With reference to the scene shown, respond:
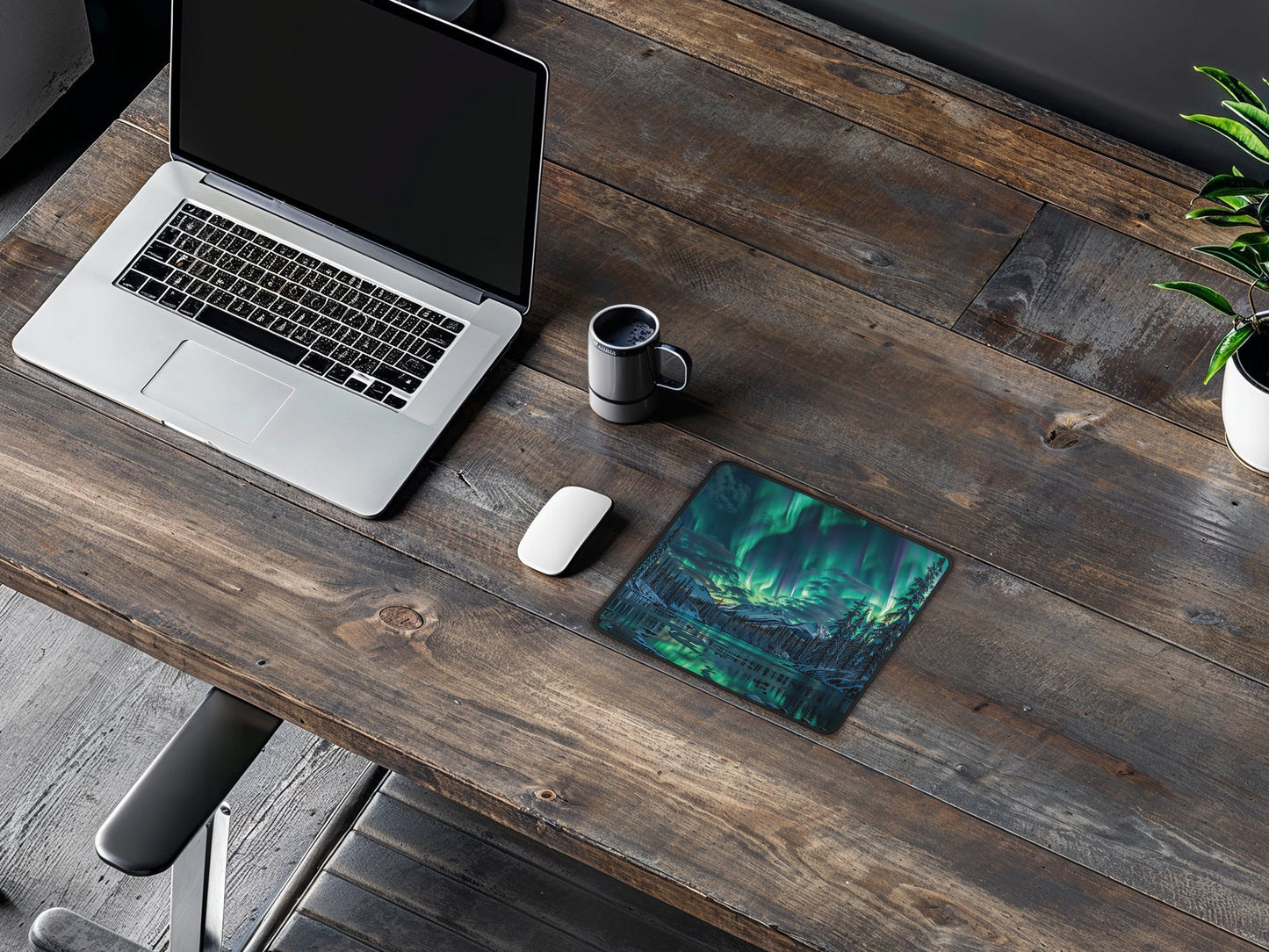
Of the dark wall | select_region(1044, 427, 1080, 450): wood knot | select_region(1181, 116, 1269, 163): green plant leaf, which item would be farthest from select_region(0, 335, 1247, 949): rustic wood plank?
the dark wall

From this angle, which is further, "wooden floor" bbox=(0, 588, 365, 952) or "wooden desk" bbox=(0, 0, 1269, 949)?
"wooden floor" bbox=(0, 588, 365, 952)

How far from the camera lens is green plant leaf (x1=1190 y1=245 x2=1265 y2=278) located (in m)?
1.14

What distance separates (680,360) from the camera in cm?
129

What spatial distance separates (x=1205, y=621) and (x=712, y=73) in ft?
2.61

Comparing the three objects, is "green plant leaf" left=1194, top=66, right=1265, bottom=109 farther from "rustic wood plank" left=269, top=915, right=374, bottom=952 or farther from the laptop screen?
"rustic wood plank" left=269, top=915, right=374, bottom=952

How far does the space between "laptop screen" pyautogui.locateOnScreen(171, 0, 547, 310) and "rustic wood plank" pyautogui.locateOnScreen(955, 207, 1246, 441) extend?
48cm

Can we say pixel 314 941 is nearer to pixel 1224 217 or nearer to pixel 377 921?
pixel 377 921

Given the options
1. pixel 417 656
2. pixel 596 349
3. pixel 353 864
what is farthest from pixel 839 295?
pixel 353 864

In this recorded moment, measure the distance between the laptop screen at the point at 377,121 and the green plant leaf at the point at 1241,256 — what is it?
582 millimetres

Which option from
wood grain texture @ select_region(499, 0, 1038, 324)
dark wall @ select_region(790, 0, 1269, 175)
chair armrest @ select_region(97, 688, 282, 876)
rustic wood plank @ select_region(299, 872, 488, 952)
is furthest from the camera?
dark wall @ select_region(790, 0, 1269, 175)

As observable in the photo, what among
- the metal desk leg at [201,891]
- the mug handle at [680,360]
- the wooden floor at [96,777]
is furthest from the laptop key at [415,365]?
the wooden floor at [96,777]

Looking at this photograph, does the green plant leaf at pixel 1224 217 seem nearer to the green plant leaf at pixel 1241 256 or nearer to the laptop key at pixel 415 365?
the green plant leaf at pixel 1241 256

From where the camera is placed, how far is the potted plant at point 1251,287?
44.5 inches

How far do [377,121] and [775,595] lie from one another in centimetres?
56
